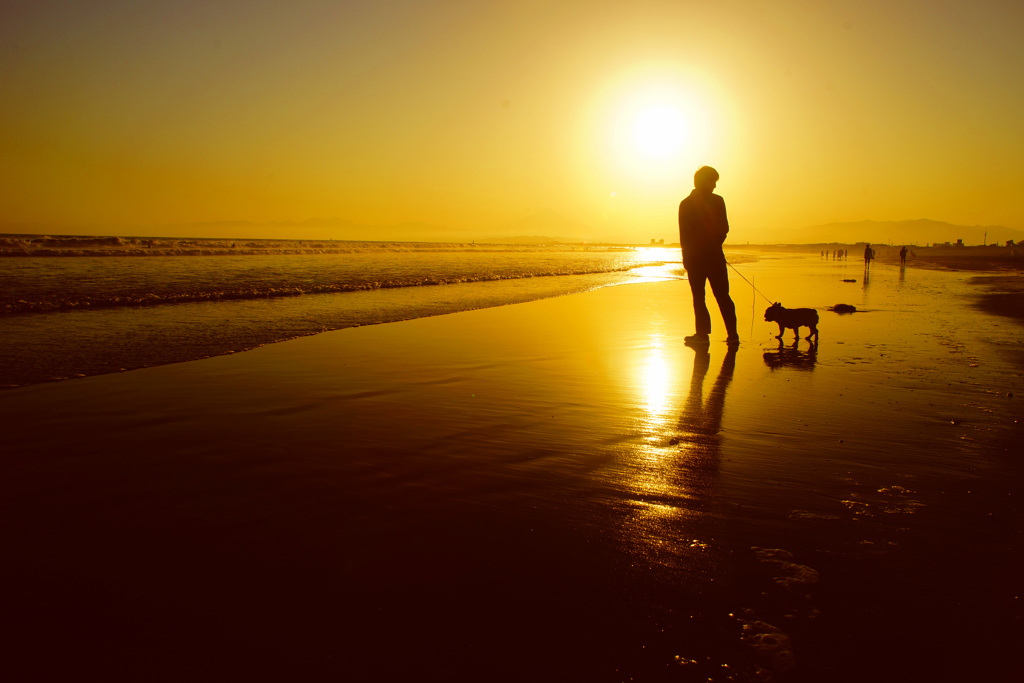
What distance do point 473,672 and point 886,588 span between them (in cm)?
171

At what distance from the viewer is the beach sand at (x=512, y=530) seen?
1.96 meters

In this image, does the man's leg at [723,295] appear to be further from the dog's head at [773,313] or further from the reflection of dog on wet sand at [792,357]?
the reflection of dog on wet sand at [792,357]

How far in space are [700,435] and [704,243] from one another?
17.9 feet

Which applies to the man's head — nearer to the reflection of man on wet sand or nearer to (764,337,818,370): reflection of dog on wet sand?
(764,337,818,370): reflection of dog on wet sand

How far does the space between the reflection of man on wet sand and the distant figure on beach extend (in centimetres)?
236

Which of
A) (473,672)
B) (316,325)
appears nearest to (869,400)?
(473,672)

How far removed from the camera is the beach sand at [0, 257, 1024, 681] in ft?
6.42

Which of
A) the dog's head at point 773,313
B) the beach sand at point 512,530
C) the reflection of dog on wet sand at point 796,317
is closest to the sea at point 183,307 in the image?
the beach sand at point 512,530

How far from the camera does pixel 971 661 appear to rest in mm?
1870

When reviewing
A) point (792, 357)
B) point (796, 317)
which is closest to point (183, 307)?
point (792, 357)

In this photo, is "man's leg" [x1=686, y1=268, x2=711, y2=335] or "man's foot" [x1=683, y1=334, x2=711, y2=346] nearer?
"man's foot" [x1=683, y1=334, x2=711, y2=346]

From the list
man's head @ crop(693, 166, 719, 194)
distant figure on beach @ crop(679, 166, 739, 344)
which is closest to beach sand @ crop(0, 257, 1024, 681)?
distant figure on beach @ crop(679, 166, 739, 344)

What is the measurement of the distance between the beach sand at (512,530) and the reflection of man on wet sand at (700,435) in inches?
1.3

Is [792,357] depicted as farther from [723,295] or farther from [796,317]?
[723,295]
